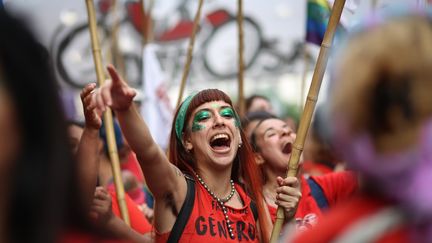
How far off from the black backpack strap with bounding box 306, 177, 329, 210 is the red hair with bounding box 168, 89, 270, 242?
62 cm

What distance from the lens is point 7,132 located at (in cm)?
174

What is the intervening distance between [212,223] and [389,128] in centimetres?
194

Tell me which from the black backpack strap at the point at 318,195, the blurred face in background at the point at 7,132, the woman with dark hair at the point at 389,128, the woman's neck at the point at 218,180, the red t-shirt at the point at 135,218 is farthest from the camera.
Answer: the black backpack strap at the point at 318,195

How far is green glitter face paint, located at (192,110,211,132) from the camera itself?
4.17 meters

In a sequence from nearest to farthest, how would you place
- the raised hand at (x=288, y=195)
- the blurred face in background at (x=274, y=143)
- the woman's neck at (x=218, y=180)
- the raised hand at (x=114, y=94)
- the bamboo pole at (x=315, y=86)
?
the raised hand at (x=114, y=94) → the bamboo pole at (x=315, y=86) → the raised hand at (x=288, y=195) → the woman's neck at (x=218, y=180) → the blurred face in background at (x=274, y=143)

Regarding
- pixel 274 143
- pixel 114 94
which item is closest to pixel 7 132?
pixel 114 94

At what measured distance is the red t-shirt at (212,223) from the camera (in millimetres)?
3713

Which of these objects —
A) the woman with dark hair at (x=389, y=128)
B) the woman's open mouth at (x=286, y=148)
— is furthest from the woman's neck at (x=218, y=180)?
the woman with dark hair at (x=389, y=128)

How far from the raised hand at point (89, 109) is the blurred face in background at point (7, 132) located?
1.65 meters

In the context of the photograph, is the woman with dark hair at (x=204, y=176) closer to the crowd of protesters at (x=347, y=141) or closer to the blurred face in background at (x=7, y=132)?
the crowd of protesters at (x=347, y=141)

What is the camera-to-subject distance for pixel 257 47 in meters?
14.8

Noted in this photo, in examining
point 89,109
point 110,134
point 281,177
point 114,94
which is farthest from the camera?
point 110,134

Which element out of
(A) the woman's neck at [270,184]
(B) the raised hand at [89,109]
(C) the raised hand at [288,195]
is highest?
(A) the woman's neck at [270,184]

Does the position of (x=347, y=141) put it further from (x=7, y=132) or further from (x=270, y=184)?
(x=270, y=184)
